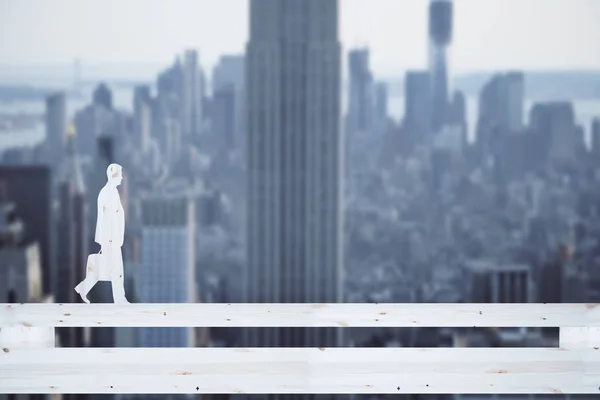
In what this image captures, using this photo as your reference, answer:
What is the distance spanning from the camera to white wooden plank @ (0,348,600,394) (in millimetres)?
4254

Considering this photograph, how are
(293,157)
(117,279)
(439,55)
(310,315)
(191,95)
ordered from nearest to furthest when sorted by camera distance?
1. (310,315)
2. (117,279)
3. (191,95)
4. (439,55)
5. (293,157)

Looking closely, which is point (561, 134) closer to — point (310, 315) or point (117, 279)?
point (117, 279)

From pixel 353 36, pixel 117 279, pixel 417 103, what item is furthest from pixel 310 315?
pixel 353 36

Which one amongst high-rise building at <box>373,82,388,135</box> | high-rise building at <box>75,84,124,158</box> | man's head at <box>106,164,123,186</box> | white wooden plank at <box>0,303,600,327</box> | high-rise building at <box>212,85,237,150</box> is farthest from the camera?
high-rise building at <box>212,85,237,150</box>

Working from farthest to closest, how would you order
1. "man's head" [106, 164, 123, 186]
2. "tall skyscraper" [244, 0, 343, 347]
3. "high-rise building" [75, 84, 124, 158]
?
"tall skyscraper" [244, 0, 343, 347] < "high-rise building" [75, 84, 124, 158] < "man's head" [106, 164, 123, 186]

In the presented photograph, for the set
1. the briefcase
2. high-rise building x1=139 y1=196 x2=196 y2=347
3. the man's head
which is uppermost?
the man's head

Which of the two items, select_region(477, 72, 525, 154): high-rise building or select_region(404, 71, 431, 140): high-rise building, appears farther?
select_region(404, 71, 431, 140): high-rise building

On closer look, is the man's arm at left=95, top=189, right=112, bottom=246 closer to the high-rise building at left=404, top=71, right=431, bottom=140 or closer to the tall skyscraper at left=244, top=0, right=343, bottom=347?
the high-rise building at left=404, top=71, right=431, bottom=140

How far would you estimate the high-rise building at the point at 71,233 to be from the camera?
5066cm

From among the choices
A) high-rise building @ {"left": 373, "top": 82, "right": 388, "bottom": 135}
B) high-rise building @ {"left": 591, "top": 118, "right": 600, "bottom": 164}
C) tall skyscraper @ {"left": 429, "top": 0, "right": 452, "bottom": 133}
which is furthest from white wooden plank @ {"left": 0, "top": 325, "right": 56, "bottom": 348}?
high-rise building @ {"left": 591, "top": 118, "right": 600, "bottom": 164}

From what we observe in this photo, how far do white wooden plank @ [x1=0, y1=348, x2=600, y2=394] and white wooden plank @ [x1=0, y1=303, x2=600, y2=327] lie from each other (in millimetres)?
148

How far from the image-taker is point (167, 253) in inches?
2207

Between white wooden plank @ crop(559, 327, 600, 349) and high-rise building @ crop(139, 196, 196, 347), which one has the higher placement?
white wooden plank @ crop(559, 327, 600, 349)

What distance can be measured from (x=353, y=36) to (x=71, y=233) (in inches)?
861
